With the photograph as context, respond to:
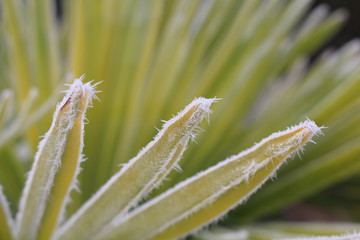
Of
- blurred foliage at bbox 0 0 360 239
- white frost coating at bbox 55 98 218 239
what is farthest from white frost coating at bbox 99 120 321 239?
blurred foliage at bbox 0 0 360 239

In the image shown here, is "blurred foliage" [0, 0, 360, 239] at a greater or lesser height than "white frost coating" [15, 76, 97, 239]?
greater

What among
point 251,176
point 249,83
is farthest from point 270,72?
point 251,176

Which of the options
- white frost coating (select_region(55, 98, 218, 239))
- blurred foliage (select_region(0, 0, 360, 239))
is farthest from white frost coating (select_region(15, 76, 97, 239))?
blurred foliage (select_region(0, 0, 360, 239))

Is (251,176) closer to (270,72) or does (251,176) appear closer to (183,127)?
(183,127)

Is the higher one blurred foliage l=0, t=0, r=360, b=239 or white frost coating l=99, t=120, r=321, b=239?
blurred foliage l=0, t=0, r=360, b=239

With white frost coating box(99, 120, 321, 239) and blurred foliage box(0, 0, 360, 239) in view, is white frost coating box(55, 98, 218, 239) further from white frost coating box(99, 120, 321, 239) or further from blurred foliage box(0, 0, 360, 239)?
blurred foliage box(0, 0, 360, 239)

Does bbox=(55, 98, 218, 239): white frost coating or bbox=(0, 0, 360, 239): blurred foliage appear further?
Result: bbox=(0, 0, 360, 239): blurred foliage

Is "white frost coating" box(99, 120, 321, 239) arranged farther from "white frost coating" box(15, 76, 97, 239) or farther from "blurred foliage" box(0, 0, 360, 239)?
"blurred foliage" box(0, 0, 360, 239)

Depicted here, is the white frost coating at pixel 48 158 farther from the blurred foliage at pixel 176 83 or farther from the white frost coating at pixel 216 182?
the blurred foliage at pixel 176 83
